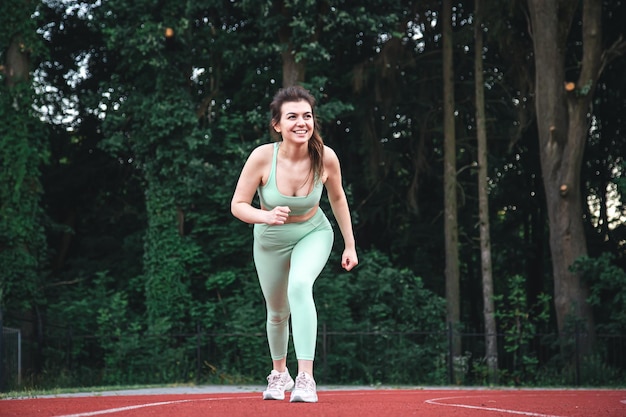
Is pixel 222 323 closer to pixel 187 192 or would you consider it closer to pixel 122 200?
pixel 187 192

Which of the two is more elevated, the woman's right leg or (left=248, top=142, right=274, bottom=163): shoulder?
(left=248, top=142, right=274, bottom=163): shoulder

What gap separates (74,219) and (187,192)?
760 cm

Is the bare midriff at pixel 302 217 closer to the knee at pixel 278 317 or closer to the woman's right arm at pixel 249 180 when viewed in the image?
the woman's right arm at pixel 249 180

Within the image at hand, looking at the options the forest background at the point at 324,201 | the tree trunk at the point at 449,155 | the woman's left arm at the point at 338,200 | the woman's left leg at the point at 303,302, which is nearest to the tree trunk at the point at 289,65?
the forest background at the point at 324,201

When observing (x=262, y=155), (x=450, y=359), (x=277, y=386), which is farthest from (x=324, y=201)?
(x=262, y=155)

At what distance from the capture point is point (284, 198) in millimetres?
6754

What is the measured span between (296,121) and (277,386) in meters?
1.96

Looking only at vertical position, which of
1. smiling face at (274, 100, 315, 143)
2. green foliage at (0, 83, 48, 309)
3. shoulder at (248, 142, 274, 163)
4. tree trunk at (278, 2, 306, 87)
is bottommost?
shoulder at (248, 142, 274, 163)

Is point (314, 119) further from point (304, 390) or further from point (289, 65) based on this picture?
point (289, 65)

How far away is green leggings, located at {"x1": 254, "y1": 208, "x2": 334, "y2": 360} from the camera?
21.8 ft

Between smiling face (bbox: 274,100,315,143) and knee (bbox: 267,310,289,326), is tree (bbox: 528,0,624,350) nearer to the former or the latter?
knee (bbox: 267,310,289,326)

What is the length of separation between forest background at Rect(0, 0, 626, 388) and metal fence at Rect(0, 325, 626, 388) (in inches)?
2.4

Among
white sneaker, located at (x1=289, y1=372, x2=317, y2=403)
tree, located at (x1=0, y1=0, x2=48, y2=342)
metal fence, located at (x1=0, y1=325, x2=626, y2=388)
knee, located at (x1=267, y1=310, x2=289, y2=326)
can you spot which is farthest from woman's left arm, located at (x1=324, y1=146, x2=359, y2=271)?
tree, located at (x1=0, y1=0, x2=48, y2=342)

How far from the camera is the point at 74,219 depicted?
2983 centimetres
